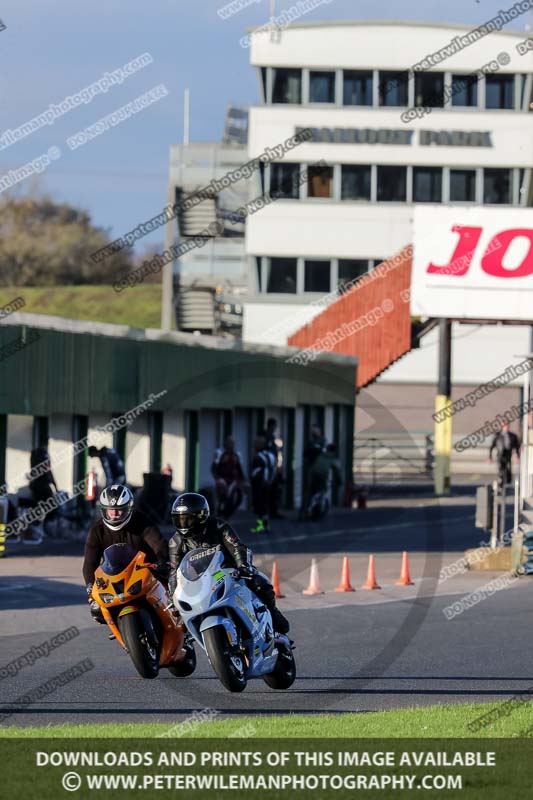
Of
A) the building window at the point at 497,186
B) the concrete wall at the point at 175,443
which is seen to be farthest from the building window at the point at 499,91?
the concrete wall at the point at 175,443

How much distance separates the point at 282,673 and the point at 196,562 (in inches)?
53.4

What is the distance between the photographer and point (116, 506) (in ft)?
42.5

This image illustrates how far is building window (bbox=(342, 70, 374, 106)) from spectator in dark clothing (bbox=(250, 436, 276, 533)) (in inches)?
1584

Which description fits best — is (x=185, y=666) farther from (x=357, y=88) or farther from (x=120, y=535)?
(x=357, y=88)

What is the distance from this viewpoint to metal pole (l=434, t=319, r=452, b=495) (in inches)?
1775

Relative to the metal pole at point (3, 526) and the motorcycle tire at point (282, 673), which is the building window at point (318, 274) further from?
the motorcycle tire at point (282, 673)

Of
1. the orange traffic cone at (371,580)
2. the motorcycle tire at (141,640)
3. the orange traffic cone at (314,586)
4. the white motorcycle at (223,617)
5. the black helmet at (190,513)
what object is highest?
the black helmet at (190,513)

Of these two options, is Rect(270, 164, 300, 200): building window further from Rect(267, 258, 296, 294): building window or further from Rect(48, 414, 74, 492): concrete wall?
Rect(48, 414, 74, 492): concrete wall

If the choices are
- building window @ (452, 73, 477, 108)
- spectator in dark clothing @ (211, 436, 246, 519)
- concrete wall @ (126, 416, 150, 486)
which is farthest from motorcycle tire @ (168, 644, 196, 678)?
building window @ (452, 73, 477, 108)

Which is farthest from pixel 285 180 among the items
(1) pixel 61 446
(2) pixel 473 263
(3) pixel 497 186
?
(1) pixel 61 446

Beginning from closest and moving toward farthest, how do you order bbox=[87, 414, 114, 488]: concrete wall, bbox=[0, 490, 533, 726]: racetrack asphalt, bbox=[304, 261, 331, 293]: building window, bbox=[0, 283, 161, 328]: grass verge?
1. bbox=[0, 490, 533, 726]: racetrack asphalt
2. bbox=[87, 414, 114, 488]: concrete wall
3. bbox=[304, 261, 331, 293]: building window
4. bbox=[0, 283, 161, 328]: grass verge

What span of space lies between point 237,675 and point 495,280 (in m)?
30.4

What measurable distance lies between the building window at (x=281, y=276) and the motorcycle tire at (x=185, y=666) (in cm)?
5707

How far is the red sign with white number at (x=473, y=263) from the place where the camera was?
4109 cm
